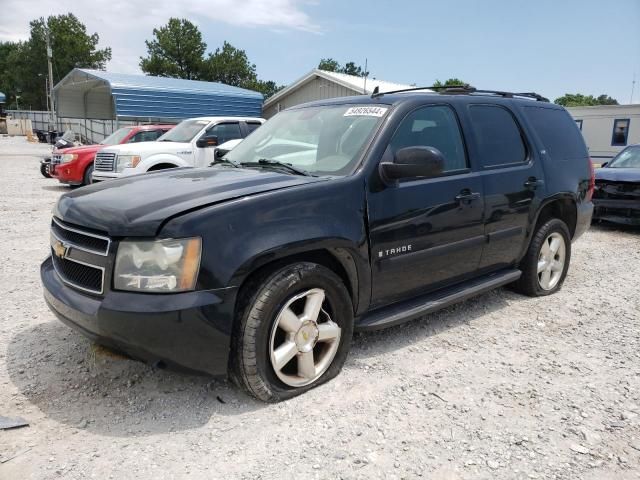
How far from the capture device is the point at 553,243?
4.80m

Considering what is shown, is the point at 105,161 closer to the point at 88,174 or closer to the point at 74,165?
the point at 88,174

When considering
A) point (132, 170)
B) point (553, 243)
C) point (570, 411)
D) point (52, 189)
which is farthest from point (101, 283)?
point (52, 189)

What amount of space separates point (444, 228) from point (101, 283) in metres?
2.24

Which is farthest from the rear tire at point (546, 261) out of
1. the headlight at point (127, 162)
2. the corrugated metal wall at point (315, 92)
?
the corrugated metal wall at point (315, 92)

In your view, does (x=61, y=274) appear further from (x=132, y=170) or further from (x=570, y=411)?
(x=132, y=170)

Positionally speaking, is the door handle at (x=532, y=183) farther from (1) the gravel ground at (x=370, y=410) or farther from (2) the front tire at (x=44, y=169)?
(2) the front tire at (x=44, y=169)

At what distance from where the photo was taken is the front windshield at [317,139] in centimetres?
329

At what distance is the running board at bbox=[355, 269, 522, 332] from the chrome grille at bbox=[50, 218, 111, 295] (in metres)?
1.55

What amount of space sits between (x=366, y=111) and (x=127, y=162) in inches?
302

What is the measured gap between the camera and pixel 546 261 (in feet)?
15.7

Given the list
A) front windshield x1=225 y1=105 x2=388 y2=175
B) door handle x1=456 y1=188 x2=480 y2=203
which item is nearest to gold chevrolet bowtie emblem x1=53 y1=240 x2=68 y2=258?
front windshield x1=225 y1=105 x2=388 y2=175

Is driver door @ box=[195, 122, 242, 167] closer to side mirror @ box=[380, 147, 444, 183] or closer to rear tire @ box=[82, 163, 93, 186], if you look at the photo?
rear tire @ box=[82, 163, 93, 186]

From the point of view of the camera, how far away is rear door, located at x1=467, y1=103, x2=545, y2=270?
3.94 m

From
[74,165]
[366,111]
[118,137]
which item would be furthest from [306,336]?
[118,137]
